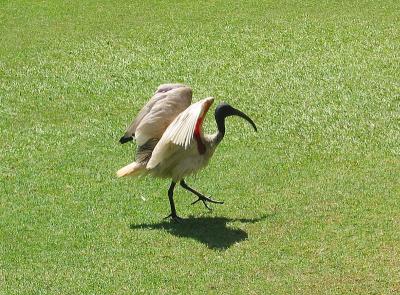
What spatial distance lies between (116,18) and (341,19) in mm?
4315

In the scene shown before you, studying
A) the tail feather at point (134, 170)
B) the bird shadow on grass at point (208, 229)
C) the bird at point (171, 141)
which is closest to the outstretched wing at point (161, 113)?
the bird at point (171, 141)

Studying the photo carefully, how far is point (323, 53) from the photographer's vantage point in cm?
1688

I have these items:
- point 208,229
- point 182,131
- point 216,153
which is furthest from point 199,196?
point 216,153

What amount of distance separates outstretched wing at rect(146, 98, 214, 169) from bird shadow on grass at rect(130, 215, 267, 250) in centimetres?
66

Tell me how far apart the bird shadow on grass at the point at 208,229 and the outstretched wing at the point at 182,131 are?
66 centimetres

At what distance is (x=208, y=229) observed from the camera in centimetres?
1070

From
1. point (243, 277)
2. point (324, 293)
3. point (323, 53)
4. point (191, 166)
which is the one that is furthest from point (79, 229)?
point (323, 53)

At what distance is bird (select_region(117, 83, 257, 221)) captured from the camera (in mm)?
10734

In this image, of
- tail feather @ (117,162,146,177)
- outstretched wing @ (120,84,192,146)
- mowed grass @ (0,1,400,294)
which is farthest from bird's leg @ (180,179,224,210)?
outstretched wing @ (120,84,192,146)

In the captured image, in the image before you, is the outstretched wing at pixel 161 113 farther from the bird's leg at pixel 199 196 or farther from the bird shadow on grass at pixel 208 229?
the bird shadow on grass at pixel 208 229

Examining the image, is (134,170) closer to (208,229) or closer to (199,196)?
(199,196)

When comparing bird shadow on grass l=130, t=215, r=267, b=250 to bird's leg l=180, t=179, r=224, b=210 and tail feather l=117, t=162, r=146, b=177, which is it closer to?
bird's leg l=180, t=179, r=224, b=210

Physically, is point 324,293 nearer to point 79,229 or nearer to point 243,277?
point 243,277

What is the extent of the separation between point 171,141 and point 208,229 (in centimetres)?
100
